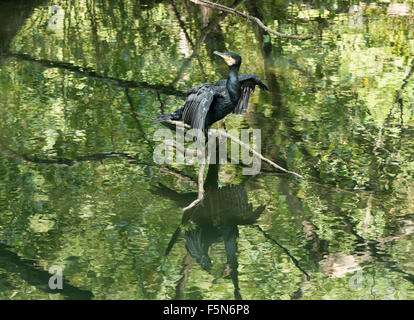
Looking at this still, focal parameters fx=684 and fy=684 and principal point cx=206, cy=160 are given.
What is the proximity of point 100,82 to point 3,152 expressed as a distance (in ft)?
6.31

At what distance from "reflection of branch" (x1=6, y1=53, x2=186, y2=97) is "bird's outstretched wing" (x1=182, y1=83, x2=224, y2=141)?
173cm

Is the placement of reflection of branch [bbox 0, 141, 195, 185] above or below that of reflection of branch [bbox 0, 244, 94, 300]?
above

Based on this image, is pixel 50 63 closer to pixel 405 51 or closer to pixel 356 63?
pixel 356 63

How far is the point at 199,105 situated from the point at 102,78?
2.73m

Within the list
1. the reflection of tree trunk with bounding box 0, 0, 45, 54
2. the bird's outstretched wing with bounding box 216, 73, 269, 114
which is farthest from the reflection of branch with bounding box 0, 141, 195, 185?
the reflection of tree trunk with bounding box 0, 0, 45, 54

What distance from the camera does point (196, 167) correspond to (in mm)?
6219

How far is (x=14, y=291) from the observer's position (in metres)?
4.59

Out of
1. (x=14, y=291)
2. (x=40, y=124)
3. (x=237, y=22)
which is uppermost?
(x=237, y=22)

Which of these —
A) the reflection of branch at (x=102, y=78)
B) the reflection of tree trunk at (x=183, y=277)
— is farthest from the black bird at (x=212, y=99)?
the reflection of branch at (x=102, y=78)

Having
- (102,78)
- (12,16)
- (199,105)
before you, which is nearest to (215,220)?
(199,105)

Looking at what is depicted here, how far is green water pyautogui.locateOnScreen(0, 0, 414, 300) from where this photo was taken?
4.82 meters

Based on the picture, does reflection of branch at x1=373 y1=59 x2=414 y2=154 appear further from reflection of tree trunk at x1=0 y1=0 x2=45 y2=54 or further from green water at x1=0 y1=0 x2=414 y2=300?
reflection of tree trunk at x1=0 y1=0 x2=45 y2=54

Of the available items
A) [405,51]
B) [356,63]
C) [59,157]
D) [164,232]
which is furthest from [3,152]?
[405,51]

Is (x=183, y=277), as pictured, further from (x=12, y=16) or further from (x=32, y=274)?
(x=12, y=16)
